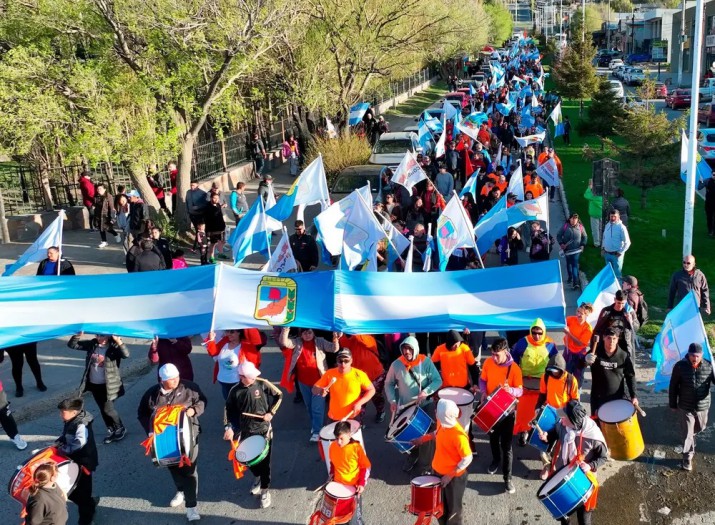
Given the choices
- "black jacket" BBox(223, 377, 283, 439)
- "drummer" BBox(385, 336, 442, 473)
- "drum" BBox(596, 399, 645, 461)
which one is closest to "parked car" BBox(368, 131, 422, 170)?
"drummer" BBox(385, 336, 442, 473)

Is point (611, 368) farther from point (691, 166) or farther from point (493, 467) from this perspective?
point (691, 166)

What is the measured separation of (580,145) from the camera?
30562 millimetres

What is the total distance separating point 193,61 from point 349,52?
971 cm

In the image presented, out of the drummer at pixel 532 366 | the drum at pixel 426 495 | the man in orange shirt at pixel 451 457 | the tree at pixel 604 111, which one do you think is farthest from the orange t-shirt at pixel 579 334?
the tree at pixel 604 111

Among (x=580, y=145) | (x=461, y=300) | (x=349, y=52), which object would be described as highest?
(x=349, y=52)

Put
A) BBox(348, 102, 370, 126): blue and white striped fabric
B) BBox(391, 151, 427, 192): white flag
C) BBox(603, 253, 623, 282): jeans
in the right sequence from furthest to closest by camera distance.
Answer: BBox(348, 102, 370, 126): blue and white striped fabric, BBox(391, 151, 427, 192): white flag, BBox(603, 253, 623, 282): jeans

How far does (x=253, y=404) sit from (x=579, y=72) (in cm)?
3332

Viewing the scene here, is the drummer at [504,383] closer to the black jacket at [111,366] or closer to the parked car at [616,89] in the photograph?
the black jacket at [111,366]

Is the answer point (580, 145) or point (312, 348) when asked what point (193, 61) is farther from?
point (580, 145)

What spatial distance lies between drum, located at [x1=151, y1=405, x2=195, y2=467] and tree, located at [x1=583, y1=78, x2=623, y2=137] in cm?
2569

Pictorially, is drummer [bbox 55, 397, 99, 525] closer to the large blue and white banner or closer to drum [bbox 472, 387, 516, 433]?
the large blue and white banner

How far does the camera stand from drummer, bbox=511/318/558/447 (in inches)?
301

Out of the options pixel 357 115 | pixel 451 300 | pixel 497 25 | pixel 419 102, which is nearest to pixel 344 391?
pixel 451 300

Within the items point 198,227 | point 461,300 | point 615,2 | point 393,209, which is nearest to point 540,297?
point 461,300
